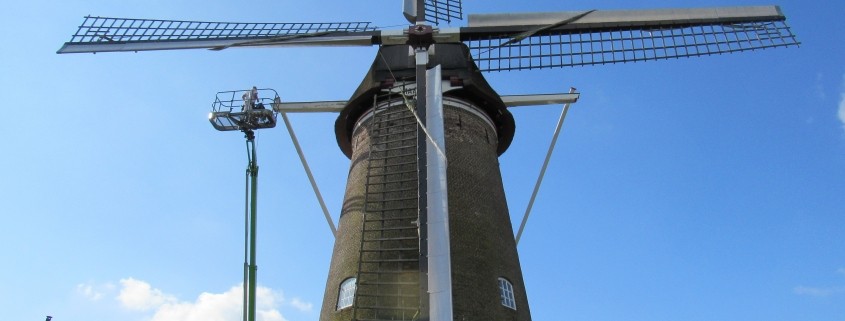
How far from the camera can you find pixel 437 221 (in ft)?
37.4

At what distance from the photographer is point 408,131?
13.3 m

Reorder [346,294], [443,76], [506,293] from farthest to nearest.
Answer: [443,76] → [506,293] → [346,294]

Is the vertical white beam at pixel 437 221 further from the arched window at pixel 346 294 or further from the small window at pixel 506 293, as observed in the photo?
the arched window at pixel 346 294

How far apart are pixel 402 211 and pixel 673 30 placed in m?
7.46

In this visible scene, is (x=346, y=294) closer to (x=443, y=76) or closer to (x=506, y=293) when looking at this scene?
(x=506, y=293)

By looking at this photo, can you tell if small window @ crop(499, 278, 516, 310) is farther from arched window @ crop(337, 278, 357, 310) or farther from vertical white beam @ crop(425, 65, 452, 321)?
arched window @ crop(337, 278, 357, 310)

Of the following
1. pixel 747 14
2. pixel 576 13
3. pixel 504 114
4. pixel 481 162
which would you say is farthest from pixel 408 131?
pixel 747 14

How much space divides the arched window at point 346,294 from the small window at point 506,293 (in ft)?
7.99

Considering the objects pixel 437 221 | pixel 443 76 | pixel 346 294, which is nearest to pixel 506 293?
pixel 437 221

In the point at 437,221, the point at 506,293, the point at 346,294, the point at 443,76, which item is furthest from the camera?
the point at 443,76

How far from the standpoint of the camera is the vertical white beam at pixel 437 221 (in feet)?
34.7

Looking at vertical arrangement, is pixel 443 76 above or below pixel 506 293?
above

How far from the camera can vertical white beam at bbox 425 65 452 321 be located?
10.6m

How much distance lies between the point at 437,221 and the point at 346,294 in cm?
211
